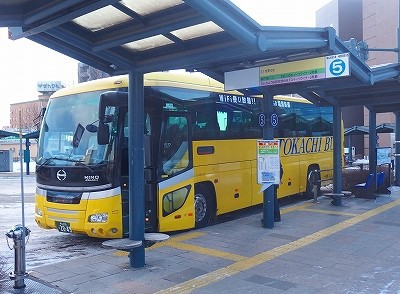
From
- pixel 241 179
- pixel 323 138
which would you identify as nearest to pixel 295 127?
Answer: pixel 323 138

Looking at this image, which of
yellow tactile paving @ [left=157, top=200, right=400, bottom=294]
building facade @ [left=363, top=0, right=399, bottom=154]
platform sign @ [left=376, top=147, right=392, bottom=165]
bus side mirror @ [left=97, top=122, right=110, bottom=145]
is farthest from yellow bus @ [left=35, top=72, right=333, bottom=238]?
building facade @ [left=363, top=0, right=399, bottom=154]

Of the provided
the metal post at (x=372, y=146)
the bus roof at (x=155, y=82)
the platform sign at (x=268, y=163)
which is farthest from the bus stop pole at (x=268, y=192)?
the metal post at (x=372, y=146)

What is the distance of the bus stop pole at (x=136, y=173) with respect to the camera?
6.49 metres

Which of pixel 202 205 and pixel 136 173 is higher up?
pixel 136 173

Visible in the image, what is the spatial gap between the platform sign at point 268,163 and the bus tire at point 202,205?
4.33 ft

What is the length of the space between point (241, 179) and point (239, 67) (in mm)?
3203

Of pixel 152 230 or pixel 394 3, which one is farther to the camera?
pixel 394 3

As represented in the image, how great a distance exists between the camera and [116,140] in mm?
7820

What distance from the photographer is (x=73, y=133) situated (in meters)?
8.04

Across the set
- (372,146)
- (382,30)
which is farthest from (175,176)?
(382,30)

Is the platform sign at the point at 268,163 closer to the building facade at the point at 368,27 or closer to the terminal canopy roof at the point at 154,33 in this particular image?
the terminal canopy roof at the point at 154,33

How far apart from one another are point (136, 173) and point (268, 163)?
3436 mm

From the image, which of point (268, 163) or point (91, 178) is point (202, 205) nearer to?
point (268, 163)

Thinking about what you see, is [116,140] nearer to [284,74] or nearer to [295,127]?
[284,74]
